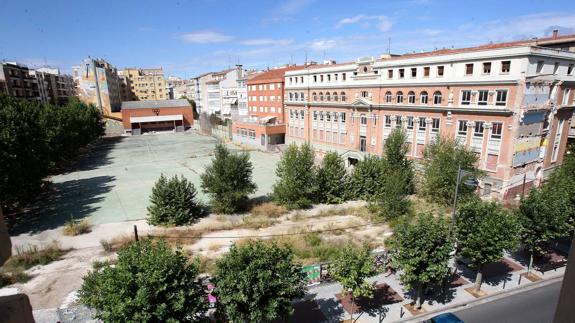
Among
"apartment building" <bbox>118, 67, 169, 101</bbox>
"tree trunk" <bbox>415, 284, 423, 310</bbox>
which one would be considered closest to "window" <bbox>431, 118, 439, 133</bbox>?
"tree trunk" <bbox>415, 284, 423, 310</bbox>

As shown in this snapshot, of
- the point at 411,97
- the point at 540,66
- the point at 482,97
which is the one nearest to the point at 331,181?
the point at 411,97

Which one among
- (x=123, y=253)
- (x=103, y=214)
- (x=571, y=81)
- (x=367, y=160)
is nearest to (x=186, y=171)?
(x=103, y=214)

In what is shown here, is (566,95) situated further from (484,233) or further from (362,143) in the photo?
(484,233)

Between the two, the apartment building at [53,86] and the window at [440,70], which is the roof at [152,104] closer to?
the apartment building at [53,86]

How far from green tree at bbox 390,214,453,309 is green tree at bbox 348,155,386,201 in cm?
1603

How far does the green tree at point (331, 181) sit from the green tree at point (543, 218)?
15.5 m

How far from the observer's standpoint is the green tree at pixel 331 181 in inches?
1251

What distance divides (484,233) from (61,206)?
110 feet

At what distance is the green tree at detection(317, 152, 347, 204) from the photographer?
31.8 metres

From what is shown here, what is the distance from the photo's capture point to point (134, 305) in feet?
35.4

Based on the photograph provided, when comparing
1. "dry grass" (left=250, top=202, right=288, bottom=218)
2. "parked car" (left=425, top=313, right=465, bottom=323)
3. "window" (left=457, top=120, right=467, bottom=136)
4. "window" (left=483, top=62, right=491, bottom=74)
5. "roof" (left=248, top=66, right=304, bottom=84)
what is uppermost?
"roof" (left=248, top=66, right=304, bottom=84)

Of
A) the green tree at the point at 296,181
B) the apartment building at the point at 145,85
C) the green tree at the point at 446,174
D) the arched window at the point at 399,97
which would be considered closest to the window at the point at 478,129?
the green tree at the point at 446,174

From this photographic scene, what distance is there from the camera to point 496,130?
31.0 meters

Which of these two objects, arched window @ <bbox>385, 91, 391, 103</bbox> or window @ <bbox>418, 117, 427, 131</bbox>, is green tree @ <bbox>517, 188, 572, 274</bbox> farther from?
arched window @ <bbox>385, 91, 391, 103</bbox>
